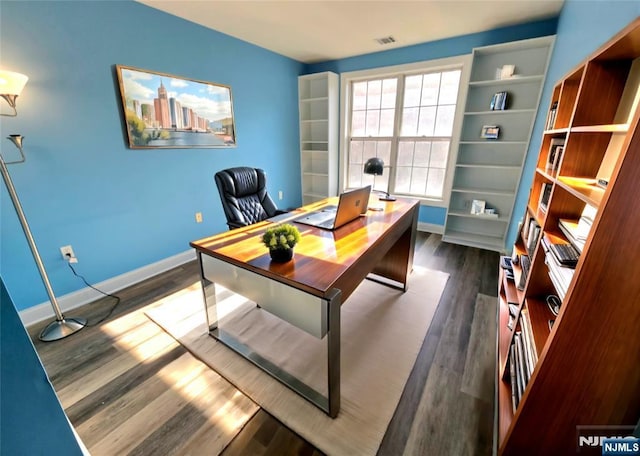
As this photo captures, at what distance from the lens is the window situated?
136 inches

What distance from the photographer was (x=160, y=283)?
98.3 inches

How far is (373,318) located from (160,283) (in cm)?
202

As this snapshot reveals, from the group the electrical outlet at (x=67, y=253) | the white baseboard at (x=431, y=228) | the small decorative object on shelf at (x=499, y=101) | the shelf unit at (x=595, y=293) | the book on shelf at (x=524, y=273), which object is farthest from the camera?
the white baseboard at (x=431, y=228)

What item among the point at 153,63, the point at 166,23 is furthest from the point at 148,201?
the point at 166,23

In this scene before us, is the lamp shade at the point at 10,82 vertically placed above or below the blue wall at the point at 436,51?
below

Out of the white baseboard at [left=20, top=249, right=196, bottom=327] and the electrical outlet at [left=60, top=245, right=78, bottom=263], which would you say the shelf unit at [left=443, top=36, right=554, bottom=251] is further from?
the electrical outlet at [left=60, top=245, right=78, bottom=263]

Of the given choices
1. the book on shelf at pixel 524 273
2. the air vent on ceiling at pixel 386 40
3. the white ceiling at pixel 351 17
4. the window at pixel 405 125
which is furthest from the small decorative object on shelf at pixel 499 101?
the book on shelf at pixel 524 273

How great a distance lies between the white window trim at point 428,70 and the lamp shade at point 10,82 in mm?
3488

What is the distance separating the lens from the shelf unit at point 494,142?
2773mm

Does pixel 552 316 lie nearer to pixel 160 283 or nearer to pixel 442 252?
pixel 442 252

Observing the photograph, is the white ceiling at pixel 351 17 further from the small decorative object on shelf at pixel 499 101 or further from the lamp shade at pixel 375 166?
the lamp shade at pixel 375 166

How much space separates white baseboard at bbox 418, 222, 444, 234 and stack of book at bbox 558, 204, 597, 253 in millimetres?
2647

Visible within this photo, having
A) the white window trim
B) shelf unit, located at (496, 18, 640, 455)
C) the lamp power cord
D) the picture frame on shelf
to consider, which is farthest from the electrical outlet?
the picture frame on shelf

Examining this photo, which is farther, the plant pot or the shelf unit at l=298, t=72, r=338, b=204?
the shelf unit at l=298, t=72, r=338, b=204
